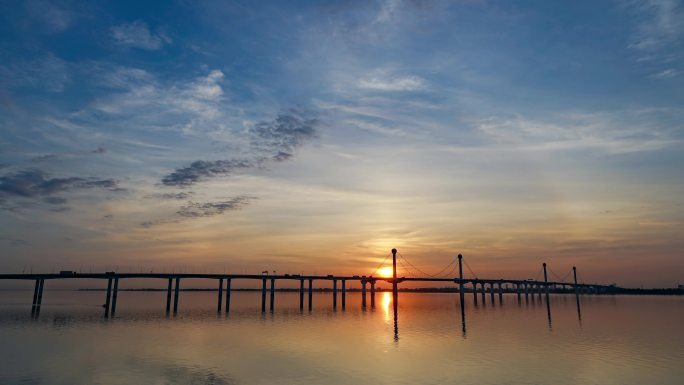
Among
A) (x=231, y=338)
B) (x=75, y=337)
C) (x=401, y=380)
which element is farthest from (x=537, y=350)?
(x=75, y=337)

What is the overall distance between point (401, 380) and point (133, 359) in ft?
85.8

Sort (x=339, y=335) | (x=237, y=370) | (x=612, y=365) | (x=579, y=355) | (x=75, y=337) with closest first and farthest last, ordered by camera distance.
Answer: (x=237, y=370) → (x=612, y=365) → (x=579, y=355) → (x=75, y=337) → (x=339, y=335)

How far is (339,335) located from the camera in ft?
210

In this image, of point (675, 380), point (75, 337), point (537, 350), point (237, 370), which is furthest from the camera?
point (75, 337)

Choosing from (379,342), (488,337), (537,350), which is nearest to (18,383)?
(379,342)

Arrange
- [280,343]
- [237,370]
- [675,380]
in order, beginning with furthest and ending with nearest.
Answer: [280,343], [237,370], [675,380]

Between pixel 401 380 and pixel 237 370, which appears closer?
pixel 401 380

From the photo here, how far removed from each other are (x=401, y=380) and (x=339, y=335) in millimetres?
32196

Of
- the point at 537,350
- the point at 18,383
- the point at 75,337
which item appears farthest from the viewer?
the point at 75,337

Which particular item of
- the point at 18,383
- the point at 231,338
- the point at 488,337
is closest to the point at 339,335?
the point at 231,338

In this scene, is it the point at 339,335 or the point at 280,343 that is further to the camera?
the point at 339,335

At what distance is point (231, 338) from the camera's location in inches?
2276

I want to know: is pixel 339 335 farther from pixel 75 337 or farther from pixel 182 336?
pixel 75 337

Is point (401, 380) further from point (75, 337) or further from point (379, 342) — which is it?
point (75, 337)
